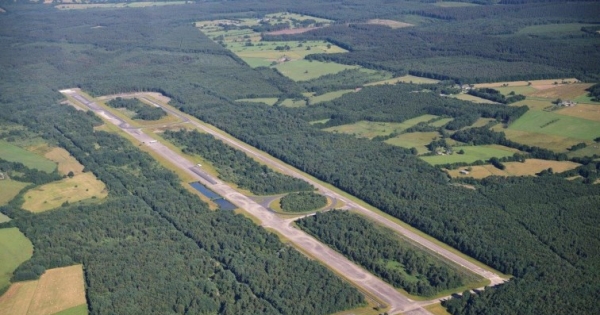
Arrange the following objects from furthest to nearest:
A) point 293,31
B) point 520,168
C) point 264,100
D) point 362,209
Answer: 1. point 293,31
2. point 264,100
3. point 520,168
4. point 362,209

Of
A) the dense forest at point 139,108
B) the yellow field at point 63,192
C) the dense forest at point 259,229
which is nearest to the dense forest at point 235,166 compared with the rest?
the dense forest at point 259,229

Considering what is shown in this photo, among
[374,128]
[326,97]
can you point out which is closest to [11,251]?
[374,128]

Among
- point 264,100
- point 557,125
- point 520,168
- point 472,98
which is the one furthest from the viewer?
point 264,100

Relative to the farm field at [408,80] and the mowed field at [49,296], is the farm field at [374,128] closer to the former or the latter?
the farm field at [408,80]

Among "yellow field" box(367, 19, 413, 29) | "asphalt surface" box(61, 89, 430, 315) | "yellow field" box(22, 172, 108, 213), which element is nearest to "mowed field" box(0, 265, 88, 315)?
"yellow field" box(22, 172, 108, 213)

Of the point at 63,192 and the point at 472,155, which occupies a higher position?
the point at 472,155

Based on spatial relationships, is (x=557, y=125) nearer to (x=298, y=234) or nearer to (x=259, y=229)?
(x=298, y=234)

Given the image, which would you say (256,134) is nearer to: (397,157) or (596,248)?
(397,157)

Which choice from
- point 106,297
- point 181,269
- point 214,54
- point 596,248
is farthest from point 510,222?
point 214,54
